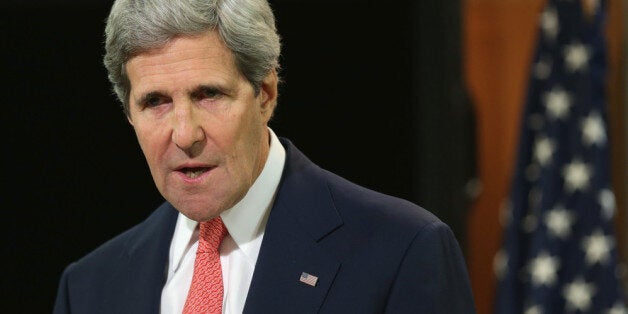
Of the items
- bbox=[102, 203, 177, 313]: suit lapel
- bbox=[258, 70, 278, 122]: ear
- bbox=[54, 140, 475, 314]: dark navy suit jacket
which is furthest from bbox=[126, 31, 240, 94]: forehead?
bbox=[102, 203, 177, 313]: suit lapel

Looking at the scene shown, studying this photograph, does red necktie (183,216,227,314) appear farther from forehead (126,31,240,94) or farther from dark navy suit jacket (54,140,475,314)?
forehead (126,31,240,94)

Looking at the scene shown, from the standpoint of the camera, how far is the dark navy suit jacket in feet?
6.61

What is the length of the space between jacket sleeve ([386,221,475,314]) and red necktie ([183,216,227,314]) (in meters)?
0.34

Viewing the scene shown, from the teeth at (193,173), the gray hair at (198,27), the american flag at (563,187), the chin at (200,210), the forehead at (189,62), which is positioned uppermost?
the gray hair at (198,27)

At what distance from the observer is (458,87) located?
4043mm

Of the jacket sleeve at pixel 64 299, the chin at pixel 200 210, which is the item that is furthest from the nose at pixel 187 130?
the jacket sleeve at pixel 64 299

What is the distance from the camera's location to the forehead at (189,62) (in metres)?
1.96

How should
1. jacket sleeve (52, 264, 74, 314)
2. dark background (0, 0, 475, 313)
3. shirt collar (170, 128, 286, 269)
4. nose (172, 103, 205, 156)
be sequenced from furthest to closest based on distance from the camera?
dark background (0, 0, 475, 313), jacket sleeve (52, 264, 74, 314), shirt collar (170, 128, 286, 269), nose (172, 103, 205, 156)

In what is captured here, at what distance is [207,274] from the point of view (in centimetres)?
215

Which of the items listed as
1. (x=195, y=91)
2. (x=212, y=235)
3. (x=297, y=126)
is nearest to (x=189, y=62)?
Result: (x=195, y=91)

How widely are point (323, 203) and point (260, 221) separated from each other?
13 cm

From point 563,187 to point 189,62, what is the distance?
92.6 inches

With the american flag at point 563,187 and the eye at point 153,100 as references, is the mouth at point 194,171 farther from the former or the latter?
the american flag at point 563,187

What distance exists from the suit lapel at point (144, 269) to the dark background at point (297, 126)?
1565 millimetres
